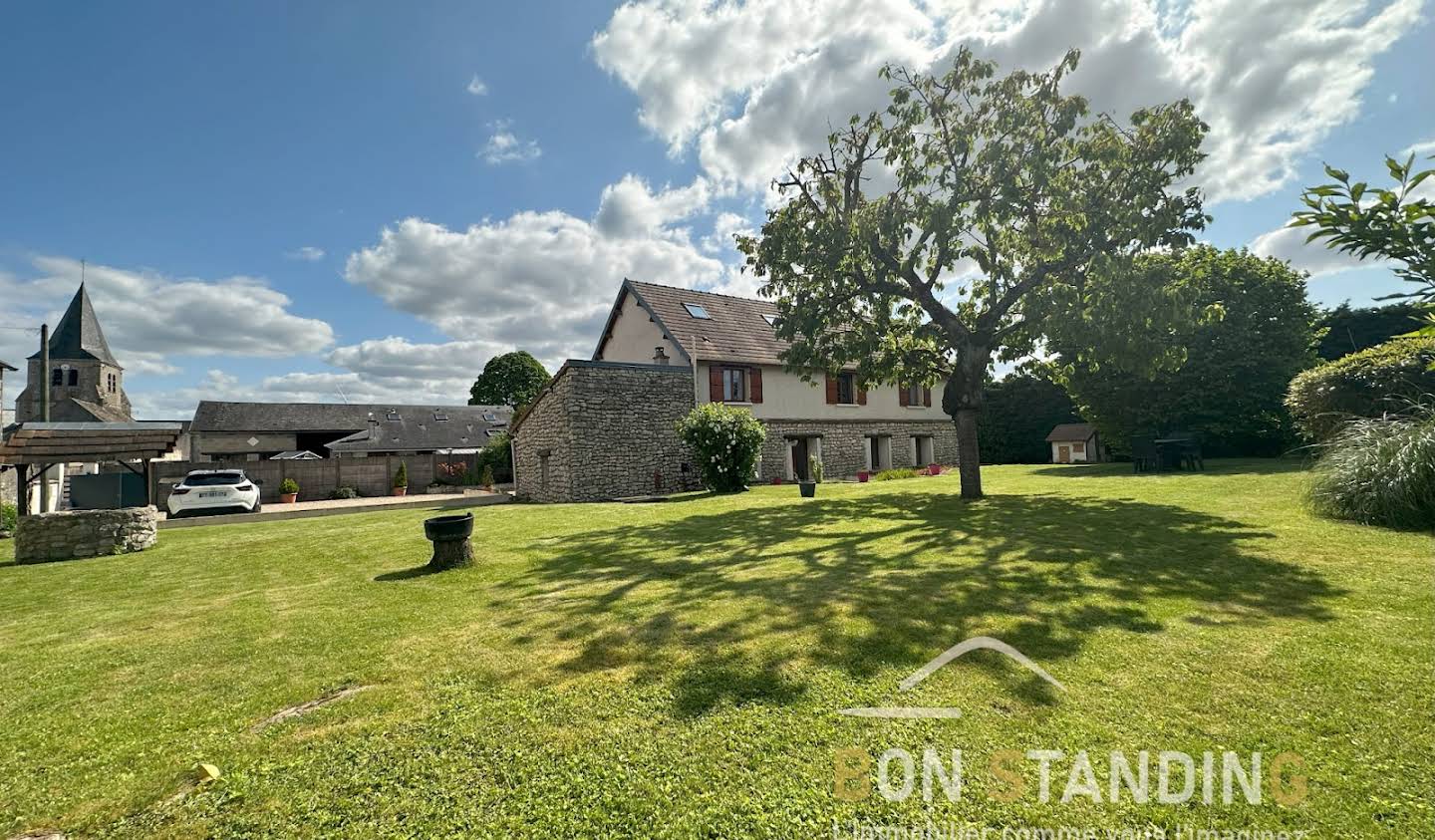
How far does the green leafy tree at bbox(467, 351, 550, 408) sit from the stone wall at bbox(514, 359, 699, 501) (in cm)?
3652

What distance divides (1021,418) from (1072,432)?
3.24m

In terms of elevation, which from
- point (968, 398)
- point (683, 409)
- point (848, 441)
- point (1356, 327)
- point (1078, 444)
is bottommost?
point (1078, 444)

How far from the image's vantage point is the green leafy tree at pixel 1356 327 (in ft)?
70.4

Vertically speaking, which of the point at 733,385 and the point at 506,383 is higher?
the point at 506,383

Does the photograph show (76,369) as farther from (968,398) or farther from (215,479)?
(968,398)

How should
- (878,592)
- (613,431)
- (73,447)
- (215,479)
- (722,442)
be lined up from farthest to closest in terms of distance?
(613,431) < (215,479) < (722,442) < (73,447) < (878,592)

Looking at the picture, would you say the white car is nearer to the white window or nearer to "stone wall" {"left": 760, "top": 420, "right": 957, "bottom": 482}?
the white window

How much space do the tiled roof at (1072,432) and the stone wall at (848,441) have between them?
4.55m

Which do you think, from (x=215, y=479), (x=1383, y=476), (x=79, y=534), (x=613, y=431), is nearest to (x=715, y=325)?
(x=613, y=431)

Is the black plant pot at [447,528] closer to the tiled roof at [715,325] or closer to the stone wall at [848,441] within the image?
the tiled roof at [715,325]

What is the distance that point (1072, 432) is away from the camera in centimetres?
2569

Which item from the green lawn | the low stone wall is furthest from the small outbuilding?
the low stone wall

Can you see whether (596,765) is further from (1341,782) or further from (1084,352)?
(1084,352)

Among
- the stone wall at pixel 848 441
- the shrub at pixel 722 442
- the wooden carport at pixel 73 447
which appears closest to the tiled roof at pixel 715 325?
the stone wall at pixel 848 441
